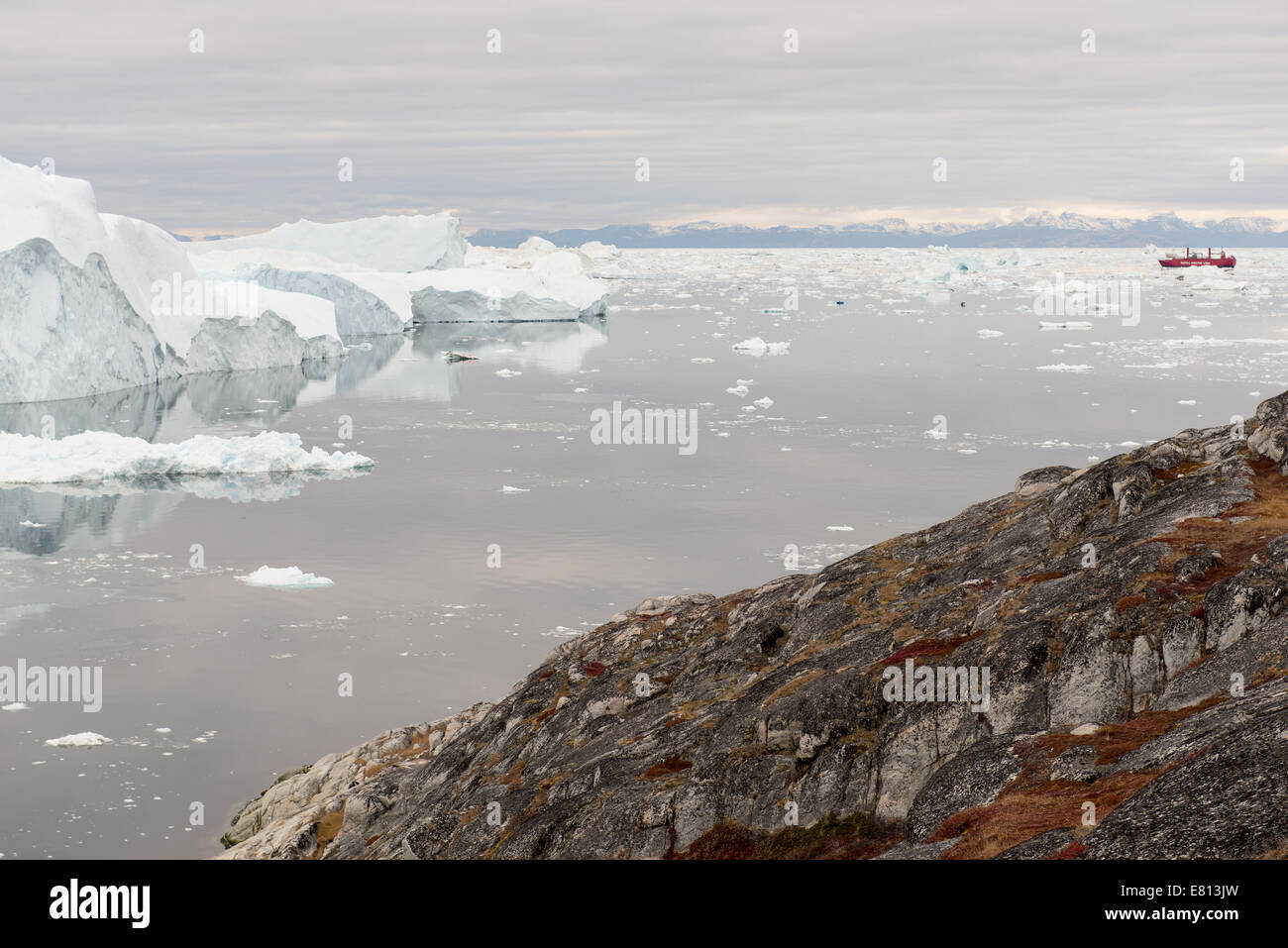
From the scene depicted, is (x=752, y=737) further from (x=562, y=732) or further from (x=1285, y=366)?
(x=1285, y=366)

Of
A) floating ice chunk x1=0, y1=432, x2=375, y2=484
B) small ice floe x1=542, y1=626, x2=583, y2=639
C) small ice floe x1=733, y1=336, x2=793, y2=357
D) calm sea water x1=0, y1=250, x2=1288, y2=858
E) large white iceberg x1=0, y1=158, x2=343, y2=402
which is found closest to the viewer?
calm sea water x1=0, y1=250, x2=1288, y2=858

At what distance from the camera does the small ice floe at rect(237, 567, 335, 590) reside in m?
35.2

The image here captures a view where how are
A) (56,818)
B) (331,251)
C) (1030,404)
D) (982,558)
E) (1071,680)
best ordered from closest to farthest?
1. (1071,680)
2. (982,558)
3. (56,818)
4. (1030,404)
5. (331,251)

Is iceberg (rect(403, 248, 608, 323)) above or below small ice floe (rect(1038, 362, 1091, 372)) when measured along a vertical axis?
above

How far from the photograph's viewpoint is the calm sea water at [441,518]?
2572 centimetres

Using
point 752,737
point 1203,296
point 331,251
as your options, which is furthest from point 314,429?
point 1203,296

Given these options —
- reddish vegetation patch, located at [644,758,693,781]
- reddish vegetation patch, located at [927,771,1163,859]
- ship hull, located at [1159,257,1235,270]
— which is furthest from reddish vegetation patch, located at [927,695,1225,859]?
ship hull, located at [1159,257,1235,270]

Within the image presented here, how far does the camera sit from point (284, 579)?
1393 inches

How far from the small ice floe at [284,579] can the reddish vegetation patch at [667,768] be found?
22.2 m

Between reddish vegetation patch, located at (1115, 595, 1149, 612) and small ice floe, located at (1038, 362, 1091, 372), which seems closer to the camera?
reddish vegetation patch, located at (1115, 595, 1149, 612)

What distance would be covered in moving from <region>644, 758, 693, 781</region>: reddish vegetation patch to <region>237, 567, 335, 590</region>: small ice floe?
22.2m

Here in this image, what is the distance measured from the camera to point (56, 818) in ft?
71.3

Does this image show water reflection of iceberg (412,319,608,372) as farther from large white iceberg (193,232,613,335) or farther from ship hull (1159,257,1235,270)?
ship hull (1159,257,1235,270)

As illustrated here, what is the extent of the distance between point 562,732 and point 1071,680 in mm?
7883
